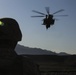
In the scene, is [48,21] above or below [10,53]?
below

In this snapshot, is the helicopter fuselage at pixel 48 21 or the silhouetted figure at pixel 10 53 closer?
the silhouetted figure at pixel 10 53

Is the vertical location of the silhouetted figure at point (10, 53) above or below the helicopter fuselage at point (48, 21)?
above

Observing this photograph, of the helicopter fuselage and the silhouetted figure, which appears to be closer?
the silhouetted figure

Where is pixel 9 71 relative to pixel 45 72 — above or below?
above

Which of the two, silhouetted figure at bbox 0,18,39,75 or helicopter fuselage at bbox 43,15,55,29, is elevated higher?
silhouetted figure at bbox 0,18,39,75

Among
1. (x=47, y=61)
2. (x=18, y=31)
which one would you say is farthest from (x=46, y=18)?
(x=18, y=31)

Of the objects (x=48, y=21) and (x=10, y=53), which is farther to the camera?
(x=48, y=21)

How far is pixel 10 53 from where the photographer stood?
126 inches

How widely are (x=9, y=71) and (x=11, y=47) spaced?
1.21 ft

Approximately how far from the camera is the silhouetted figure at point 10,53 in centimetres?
310

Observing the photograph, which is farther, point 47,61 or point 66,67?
point 47,61

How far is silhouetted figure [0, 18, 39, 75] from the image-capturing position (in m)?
3.10

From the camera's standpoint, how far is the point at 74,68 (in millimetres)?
20578

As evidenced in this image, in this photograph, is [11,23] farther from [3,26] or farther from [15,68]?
[15,68]
